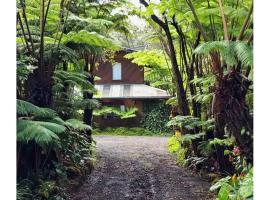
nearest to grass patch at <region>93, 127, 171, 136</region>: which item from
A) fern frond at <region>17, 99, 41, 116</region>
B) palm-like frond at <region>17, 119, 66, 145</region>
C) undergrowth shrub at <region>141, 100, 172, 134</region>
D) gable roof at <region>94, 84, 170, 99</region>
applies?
undergrowth shrub at <region>141, 100, 172, 134</region>

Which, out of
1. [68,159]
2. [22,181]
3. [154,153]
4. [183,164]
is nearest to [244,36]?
[22,181]

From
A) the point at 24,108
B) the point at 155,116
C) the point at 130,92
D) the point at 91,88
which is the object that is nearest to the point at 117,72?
the point at 130,92

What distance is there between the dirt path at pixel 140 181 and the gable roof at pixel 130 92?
6.84m

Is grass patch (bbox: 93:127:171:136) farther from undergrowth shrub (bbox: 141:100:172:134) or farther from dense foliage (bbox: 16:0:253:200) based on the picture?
dense foliage (bbox: 16:0:253:200)

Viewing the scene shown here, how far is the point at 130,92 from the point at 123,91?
34 centimetres

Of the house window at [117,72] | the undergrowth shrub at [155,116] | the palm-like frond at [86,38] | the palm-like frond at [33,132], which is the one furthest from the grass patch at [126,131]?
the palm-like frond at [33,132]

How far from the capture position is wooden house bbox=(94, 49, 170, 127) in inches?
572

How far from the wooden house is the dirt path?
22.9 feet

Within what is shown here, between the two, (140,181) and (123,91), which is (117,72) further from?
(140,181)

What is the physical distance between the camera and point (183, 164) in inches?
255

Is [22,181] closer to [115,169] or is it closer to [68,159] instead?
[68,159]

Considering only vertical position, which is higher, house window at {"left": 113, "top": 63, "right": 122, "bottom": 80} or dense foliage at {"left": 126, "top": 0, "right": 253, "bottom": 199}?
house window at {"left": 113, "top": 63, "right": 122, "bottom": 80}

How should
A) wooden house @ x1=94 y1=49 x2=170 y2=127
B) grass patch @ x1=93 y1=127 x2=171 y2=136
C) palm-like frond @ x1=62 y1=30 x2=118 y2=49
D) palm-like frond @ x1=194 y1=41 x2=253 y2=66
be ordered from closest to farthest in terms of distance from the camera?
palm-like frond @ x1=194 y1=41 x2=253 y2=66
palm-like frond @ x1=62 y1=30 x2=118 y2=49
grass patch @ x1=93 y1=127 x2=171 y2=136
wooden house @ x1=94 y1=49 x2=170 y2=127
